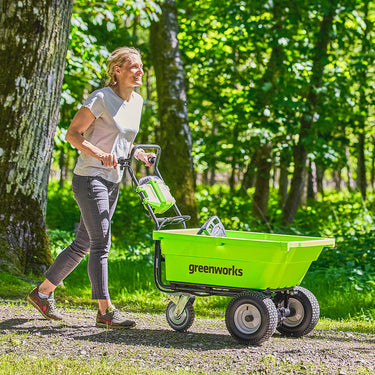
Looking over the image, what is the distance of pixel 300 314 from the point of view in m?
4.51

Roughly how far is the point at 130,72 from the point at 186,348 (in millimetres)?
2113

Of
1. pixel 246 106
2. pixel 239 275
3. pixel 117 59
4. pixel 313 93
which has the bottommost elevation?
pixel 239 275

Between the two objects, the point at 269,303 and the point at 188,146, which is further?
the point at 188,146

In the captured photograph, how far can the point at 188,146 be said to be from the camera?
8.94 m

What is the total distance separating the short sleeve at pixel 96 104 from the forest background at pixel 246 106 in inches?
98.7

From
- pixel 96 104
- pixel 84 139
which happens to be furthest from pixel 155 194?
pixel 96 104

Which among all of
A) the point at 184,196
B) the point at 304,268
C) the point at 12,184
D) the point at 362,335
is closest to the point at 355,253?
the point at 184,196

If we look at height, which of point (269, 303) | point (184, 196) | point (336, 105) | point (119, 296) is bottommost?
point (119, 296)

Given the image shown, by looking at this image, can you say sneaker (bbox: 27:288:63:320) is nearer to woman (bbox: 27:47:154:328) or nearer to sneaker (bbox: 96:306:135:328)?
woman (bbox: 27:47:154:328)

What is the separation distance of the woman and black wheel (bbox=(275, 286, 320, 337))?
1.22m

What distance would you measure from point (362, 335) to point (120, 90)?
2.94 metres

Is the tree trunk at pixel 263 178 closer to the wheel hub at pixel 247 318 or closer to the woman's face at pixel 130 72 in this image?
the woman's face at pixel 130 72

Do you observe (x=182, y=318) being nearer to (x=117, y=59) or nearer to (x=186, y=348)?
(x=186, y=348)

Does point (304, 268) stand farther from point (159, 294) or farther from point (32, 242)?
point (32, 242)
